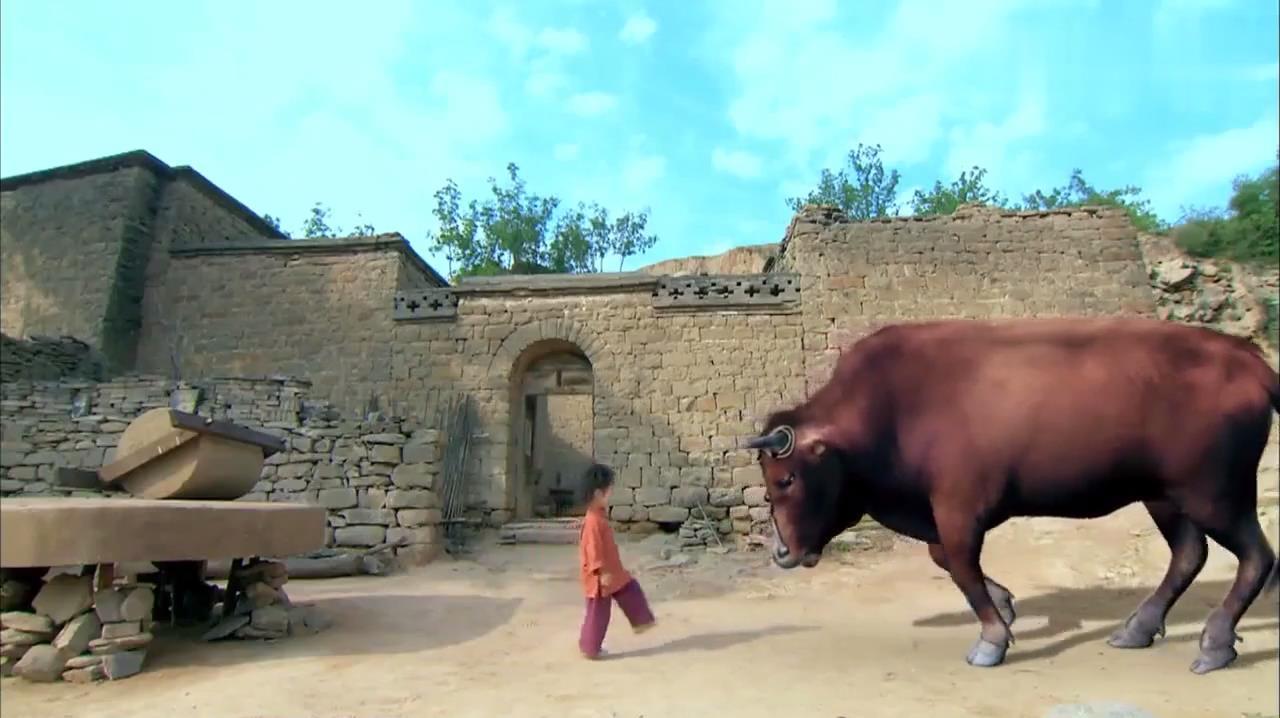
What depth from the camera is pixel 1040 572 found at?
23.8 ft

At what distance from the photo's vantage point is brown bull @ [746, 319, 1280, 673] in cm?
382

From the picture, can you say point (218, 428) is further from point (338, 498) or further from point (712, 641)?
point (338, 498)

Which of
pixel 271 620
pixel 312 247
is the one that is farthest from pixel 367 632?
pixel 312 247

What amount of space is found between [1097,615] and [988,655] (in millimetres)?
2033

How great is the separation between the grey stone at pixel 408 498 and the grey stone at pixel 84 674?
4.88 meters

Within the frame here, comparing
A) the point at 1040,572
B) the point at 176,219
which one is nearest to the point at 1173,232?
the point at 1040,572

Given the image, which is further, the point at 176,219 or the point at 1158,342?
the point at 176,219

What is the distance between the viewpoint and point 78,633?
13.8 ft

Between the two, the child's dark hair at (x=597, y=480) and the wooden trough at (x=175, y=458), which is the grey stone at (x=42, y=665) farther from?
the child's dark hair at (x=597, y=480)

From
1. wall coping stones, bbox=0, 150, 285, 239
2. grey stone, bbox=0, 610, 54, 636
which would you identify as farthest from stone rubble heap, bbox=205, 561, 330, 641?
wall coping stones, bbox=0, 150, 285, 239

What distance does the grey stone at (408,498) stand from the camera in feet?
29.7

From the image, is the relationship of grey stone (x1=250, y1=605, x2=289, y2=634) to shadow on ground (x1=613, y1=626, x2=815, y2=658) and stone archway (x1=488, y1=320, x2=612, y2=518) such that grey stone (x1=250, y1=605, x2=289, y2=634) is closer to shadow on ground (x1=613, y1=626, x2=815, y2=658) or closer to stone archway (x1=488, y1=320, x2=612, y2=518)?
shadow on ground (x1=613, y1=626, x2=815, y2=658)

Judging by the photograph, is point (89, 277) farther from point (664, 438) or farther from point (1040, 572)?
point (1040, 572)

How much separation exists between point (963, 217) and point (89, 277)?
14.7 meters
